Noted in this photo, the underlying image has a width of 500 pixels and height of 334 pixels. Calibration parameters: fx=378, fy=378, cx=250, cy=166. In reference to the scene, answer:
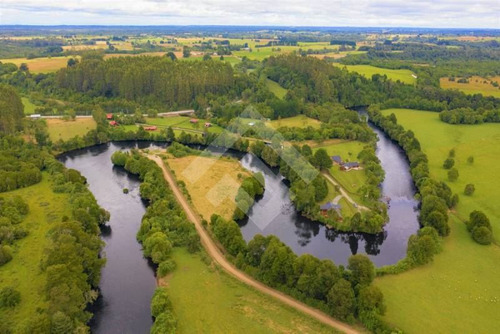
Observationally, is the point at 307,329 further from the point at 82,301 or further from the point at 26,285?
the point at 26,285

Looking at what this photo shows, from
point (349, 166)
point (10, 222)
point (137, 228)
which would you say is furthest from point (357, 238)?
point (10, 222)

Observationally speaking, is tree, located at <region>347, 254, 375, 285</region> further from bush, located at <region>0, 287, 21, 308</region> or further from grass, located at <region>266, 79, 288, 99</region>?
grass, located at <region>266, 79, 288, 99</region>

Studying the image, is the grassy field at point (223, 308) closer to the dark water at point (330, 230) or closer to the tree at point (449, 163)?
the dark water at point (330, 230)

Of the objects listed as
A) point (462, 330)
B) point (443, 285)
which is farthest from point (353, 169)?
point (462, 330)

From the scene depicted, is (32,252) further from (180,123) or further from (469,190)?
(469,190)

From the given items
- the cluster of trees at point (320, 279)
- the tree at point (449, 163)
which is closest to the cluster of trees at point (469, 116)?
the tree at point (449, 163)

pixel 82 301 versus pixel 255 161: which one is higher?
pixel 82 301
